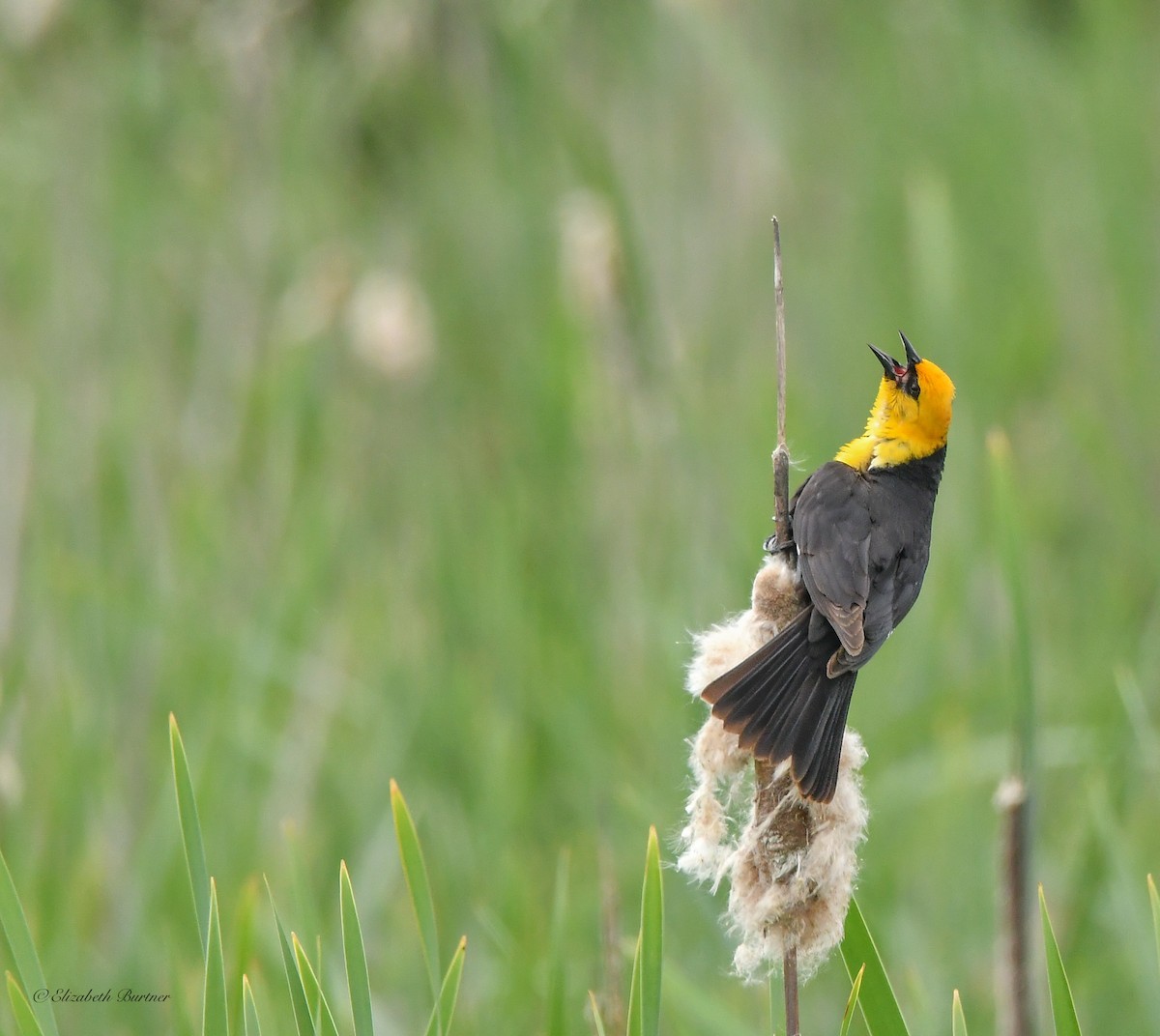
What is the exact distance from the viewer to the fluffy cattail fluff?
1074 mm

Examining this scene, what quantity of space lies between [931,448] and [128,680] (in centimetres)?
176

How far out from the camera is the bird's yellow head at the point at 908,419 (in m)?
1.83

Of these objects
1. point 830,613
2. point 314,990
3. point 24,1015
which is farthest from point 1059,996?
point 24,1015

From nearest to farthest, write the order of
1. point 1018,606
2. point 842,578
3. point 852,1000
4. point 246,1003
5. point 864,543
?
point 852,1000 < point 246,1003 < point 1018,606 < point 842,578 < point 864,543

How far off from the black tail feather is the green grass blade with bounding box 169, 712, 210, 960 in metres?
0.45

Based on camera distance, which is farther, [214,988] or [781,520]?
[781,520]

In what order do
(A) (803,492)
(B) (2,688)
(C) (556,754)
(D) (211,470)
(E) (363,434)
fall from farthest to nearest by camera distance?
1. (E) (363,434)
2. (D) (211,470)
3. (C) (556,754)
4. (B) (2,688)
5. (A) (803,492)

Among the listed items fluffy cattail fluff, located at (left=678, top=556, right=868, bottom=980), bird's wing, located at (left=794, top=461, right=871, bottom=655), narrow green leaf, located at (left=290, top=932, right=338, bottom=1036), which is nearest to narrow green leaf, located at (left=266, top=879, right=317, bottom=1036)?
narrow green leaf, located at (left=290, top=932, right=338, bottom=1036)

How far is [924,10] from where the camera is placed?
14.0ft

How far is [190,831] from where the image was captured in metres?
1.02

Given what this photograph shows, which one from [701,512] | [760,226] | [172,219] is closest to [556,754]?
[701,512]

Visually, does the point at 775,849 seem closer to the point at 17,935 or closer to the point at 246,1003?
the point at 246,1003

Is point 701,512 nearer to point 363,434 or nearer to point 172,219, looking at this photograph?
point 363,434

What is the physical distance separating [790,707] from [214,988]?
54cm
